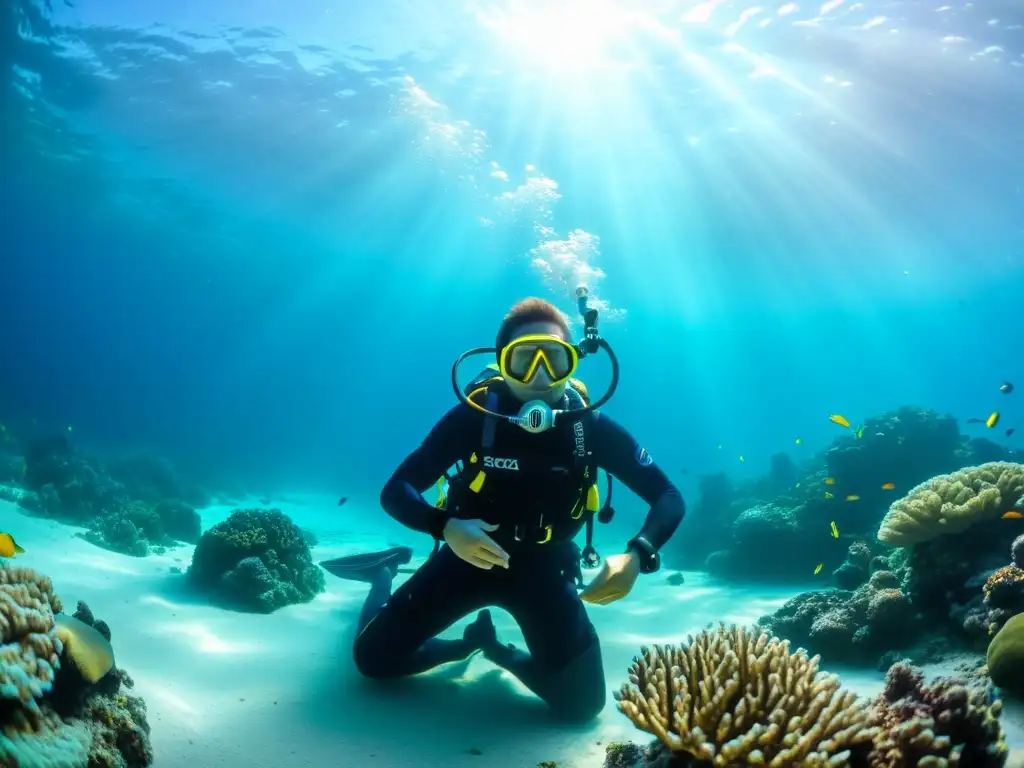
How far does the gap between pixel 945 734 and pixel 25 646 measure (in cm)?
439

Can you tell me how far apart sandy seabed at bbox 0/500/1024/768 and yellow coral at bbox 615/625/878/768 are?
1001 millimetres

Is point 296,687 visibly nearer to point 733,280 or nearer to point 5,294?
point 733,280

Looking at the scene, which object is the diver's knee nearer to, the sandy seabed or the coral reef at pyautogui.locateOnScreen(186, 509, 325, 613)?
the sandy seabed

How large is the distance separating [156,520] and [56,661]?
11435mm

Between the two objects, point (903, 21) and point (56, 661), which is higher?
point (903, 21)

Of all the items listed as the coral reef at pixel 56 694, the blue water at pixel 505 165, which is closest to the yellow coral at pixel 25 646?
the coral reef at pixel 56 694

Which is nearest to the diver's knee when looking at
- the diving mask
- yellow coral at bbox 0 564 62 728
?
the diving mask

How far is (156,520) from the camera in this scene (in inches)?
499

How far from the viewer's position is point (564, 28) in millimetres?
19266

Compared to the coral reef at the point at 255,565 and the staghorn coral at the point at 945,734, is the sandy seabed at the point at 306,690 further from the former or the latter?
the staghorn coral at the point at 945,734

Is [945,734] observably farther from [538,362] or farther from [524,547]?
[538,362]

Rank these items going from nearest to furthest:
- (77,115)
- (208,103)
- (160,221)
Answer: (208,103) < (77,115) < (160,221)

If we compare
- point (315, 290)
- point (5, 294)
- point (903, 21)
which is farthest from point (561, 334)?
point (5, 294)

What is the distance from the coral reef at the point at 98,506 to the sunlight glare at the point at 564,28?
1845 centimetres
